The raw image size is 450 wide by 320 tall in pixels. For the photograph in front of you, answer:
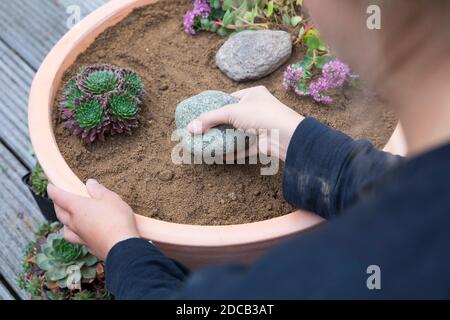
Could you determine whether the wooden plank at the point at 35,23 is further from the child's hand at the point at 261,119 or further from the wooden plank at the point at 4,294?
the child's hand at the point at 261,119

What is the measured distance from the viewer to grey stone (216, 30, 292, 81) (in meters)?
1.44

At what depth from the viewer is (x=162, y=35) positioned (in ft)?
5.13

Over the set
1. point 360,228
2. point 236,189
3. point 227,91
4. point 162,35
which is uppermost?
point 360,228

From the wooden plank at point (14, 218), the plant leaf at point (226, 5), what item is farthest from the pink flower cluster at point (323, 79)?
the wooden plank at point (14, 218)

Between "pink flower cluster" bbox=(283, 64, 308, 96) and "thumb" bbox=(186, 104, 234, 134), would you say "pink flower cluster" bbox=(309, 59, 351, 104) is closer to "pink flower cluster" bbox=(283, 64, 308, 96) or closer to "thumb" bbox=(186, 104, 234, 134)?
"pink flower cluster" bbox=(283, 64, 308, 96)

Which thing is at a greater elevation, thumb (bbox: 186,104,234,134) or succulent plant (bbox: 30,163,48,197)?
thumb (bbox: 186,104,234,134)

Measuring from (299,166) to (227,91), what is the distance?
42 cm

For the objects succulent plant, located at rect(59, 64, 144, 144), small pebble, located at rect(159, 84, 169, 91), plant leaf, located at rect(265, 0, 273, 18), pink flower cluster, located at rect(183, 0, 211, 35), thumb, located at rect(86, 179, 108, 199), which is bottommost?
thumb, located at rect(86, 179, 108, 199)

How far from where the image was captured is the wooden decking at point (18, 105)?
166cm

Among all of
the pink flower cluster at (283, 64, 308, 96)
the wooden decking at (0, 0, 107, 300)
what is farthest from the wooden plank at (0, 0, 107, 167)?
the pink flower cluster at (283, 64, 308, 96)

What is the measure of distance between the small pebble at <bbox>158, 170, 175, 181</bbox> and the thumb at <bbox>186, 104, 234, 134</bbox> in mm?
119
